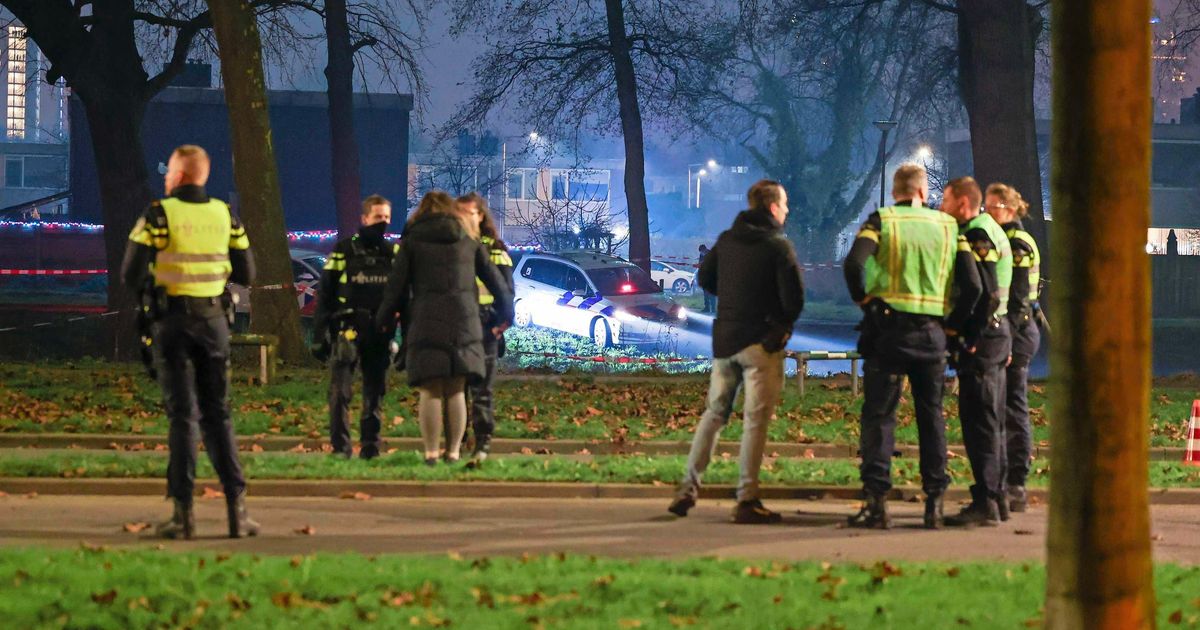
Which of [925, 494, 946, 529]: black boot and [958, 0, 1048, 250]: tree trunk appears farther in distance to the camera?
[958, 0, 1048, 250]: tree trunk

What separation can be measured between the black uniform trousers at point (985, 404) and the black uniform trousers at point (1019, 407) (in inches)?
13.8

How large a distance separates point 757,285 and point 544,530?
1.95 m

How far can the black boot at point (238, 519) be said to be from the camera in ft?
30.1

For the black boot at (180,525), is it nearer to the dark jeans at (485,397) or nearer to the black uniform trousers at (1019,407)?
the dark jeans at (485,397)

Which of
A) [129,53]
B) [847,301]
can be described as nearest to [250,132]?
[129,53]

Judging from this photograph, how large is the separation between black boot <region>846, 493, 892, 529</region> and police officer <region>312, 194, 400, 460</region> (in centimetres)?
374

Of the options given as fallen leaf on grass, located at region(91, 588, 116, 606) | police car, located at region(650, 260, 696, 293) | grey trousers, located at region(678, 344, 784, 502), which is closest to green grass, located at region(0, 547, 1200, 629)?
fallen leaf on grass, located at region(91, 588, 116, 606)

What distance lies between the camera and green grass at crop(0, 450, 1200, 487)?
1154 cm

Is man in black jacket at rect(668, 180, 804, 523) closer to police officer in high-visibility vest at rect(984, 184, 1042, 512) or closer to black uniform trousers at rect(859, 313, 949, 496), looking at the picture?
black uniform trousers at rect(859, 313, 949, 496)

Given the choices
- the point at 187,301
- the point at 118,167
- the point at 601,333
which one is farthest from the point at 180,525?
the point at 601,333

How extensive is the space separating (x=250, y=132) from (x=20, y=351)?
8.04 m

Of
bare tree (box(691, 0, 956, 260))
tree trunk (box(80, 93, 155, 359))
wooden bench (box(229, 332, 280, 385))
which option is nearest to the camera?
wooden bench (box(229, 332, 280, 385))

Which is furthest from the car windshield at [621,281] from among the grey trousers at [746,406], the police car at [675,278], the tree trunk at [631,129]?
the police car at [675,278]

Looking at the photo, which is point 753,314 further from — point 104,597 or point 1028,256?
point 104,597
